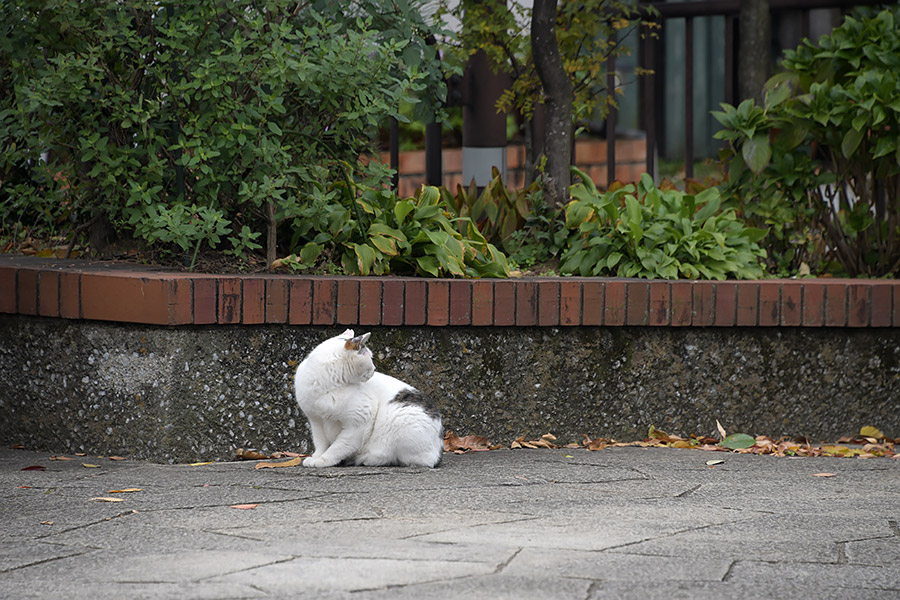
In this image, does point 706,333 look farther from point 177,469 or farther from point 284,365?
point 177,469

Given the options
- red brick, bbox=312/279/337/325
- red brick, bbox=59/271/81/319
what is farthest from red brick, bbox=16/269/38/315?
red brick, bbox=312/279/337/325

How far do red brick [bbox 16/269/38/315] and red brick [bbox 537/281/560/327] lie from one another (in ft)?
6.52

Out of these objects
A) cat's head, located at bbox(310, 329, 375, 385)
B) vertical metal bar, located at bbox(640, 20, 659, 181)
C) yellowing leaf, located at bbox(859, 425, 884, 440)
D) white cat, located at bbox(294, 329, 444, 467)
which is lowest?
yellowing leaf, located at bbox(859, 425, 884, 440)

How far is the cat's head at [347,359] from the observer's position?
12.2 feet

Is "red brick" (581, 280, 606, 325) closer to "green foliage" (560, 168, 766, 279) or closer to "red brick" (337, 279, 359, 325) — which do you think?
"green foliage" (560, 168, 766, 279)

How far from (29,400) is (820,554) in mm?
3047

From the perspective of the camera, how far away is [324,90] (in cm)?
431

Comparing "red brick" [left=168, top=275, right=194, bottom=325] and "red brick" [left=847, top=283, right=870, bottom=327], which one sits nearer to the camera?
"red brick" [left=168, top=275, right=194, bottom=325]

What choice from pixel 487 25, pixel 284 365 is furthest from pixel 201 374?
pixel 487 25

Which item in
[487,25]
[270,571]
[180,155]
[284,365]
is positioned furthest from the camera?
[487,25]

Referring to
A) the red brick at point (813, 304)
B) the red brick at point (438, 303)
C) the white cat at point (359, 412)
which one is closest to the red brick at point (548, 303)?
the red brick at point (438, 303)

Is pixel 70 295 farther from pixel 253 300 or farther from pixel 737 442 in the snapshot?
pixel 737 442

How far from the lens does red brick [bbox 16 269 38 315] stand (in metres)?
4.30

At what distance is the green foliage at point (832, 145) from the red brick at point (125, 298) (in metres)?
2.93
